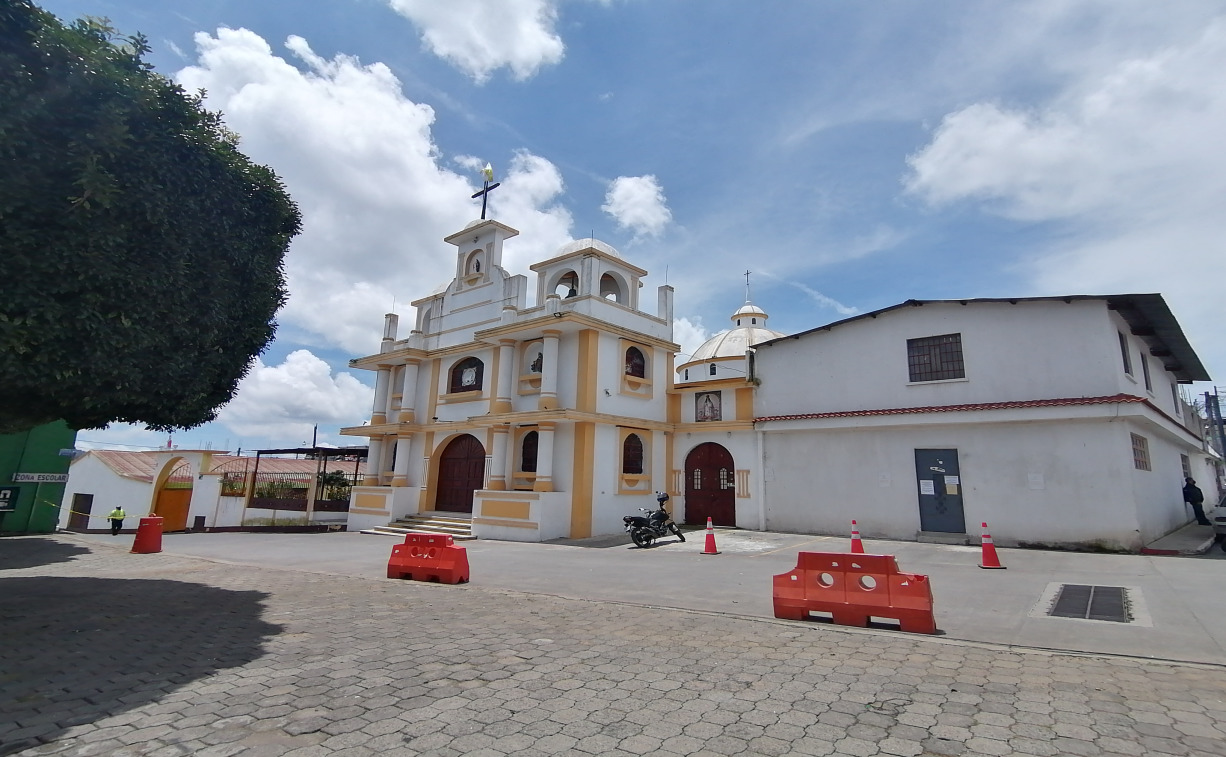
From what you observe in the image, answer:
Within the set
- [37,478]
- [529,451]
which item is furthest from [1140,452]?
[37,478]

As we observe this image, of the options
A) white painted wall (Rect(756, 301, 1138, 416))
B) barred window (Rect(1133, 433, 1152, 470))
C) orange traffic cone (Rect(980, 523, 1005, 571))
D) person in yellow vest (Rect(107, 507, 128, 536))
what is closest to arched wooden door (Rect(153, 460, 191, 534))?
person in yellow vest (Rect(107, 507, 128, 536))

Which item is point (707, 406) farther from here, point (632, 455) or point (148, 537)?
point (148, 537)

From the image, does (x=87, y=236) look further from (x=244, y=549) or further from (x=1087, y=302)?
(x=1087, y=302)

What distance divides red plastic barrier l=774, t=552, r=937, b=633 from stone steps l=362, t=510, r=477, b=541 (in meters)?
13.4

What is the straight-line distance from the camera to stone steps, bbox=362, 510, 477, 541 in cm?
1939

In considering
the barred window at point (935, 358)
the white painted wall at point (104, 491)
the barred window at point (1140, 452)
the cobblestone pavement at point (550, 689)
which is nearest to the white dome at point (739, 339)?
the barred window at point (935, 358)

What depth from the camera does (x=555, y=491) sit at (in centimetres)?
1870

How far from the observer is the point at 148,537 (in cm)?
1416

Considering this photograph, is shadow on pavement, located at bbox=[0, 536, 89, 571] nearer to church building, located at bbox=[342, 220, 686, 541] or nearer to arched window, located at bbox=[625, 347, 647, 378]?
church building, located at bbox=[342, 220, 686, 541]

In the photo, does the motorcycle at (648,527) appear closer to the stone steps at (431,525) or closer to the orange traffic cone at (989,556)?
the stone steps at (431,525)

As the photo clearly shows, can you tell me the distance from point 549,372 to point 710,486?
683cm

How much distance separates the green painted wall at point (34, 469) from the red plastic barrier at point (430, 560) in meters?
12.4

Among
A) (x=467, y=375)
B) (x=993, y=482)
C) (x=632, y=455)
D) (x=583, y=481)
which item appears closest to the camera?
(x=993, y=482)

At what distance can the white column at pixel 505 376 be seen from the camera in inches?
797
